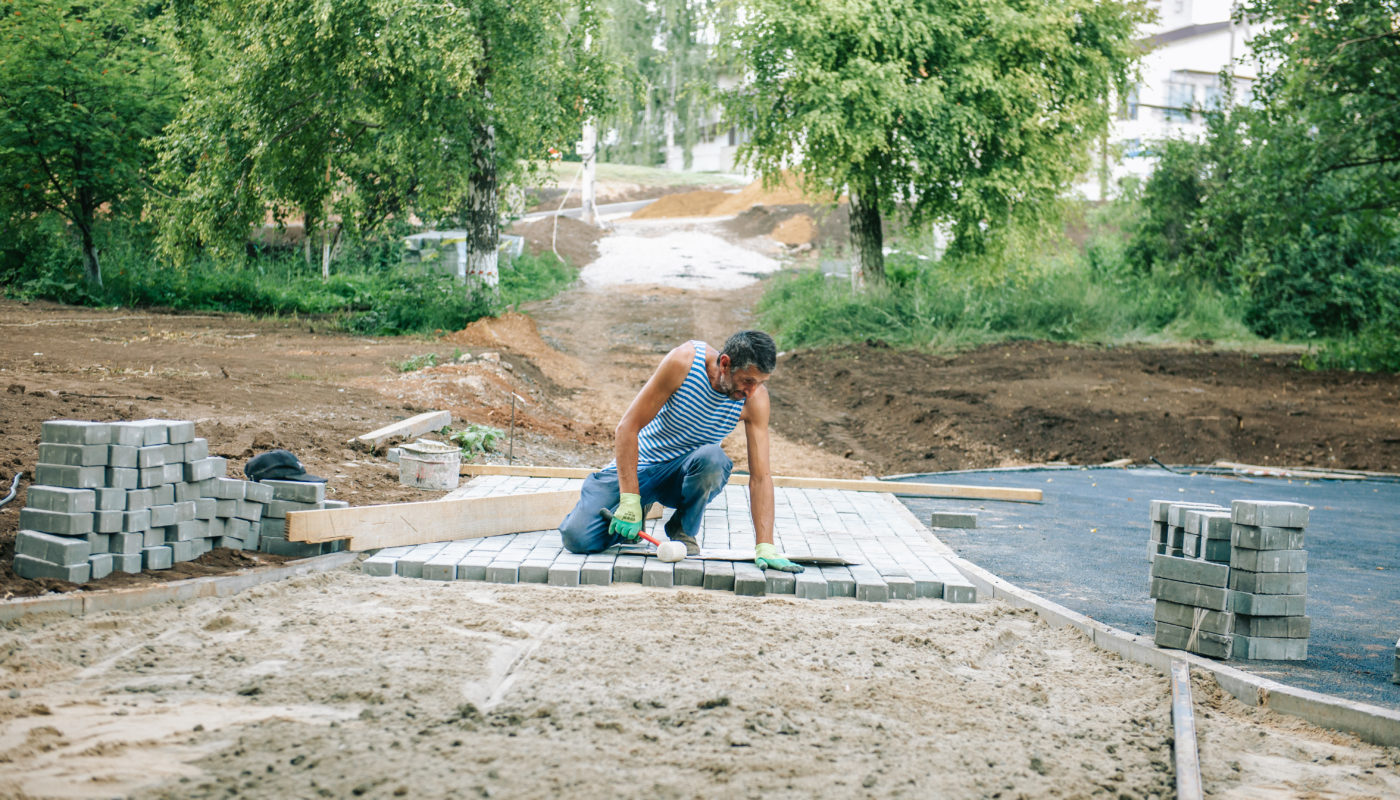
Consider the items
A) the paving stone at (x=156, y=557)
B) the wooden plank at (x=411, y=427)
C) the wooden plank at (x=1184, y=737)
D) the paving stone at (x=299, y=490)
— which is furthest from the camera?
the wooden plank at (x=411, y=427)

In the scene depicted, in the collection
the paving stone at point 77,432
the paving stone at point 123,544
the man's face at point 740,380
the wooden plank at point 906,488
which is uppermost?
the man's face at point 740,380

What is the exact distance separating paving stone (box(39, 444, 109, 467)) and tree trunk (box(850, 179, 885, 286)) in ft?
54.9

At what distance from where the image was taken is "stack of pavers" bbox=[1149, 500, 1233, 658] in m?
4.16

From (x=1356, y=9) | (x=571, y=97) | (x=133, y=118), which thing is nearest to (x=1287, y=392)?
(x=1356, y=9)

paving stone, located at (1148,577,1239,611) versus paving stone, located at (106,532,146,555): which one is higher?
paving stone, located at (1148,577,1239,611)

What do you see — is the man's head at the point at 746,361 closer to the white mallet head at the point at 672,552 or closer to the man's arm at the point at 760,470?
the man's arm at the point at 760,470

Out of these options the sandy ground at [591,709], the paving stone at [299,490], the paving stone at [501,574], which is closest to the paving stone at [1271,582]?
the sandy ground at [591,709]

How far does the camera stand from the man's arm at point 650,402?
5.24 meters

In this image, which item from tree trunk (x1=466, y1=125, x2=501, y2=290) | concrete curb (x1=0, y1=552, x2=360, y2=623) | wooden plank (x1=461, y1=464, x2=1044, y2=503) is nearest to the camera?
concrete curb (x1=0, y1=552, x2=360, y2=623)

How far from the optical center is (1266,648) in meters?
4.19

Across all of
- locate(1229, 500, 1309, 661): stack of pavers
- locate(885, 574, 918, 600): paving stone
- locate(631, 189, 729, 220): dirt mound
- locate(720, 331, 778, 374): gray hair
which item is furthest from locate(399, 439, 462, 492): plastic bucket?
locate(631, 189, 729, 220): dirt mound

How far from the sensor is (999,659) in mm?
4254

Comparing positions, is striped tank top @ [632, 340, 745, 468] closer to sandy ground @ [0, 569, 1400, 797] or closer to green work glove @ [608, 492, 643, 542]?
Result: green work glove @ [608, 492, 643, 542]

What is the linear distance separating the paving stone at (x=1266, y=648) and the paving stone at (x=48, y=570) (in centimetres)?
494
